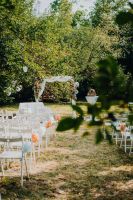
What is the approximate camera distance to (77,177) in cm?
797

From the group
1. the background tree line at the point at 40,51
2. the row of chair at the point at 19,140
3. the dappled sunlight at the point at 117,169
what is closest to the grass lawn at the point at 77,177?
the dappled sunlight at the point at 117,169

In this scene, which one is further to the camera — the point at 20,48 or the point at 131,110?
the point at 20,48

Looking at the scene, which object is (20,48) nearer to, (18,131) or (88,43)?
(88,43)

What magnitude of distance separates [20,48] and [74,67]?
606 cm

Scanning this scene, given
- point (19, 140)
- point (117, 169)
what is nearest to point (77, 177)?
point (117, 169)

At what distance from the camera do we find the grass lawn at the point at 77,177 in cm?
686

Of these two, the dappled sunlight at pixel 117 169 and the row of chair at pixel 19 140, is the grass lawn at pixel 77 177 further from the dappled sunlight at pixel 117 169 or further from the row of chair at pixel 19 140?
the row of chair at pixel 19 140

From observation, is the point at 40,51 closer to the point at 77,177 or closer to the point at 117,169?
the point at 117,169

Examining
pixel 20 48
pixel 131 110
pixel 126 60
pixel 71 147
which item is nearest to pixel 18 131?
pixel 71 147

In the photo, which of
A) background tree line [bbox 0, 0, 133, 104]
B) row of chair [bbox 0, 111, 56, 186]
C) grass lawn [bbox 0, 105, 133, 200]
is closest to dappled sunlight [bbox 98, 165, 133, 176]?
grass lawn [bbox 0, 105, 133, 200]

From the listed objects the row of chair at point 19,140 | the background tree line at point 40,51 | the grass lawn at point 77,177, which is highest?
the background tree line at point 40,51

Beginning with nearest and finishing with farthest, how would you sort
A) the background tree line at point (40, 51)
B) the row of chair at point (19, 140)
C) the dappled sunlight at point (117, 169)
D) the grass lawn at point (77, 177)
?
the grass lawn at point (77, 177)
the row of chair at point (19, 140)
the dappled sunlight at point (117, 169)
the background tree line at point (40, 51)

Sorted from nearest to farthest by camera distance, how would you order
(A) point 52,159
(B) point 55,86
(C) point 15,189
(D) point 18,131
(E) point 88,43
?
1. (C) point 15,189
2. (D) point 18,131
3. (A) point 52,159
4. (B) point 55,86
5. (E) point 88,43

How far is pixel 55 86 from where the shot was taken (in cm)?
2661
